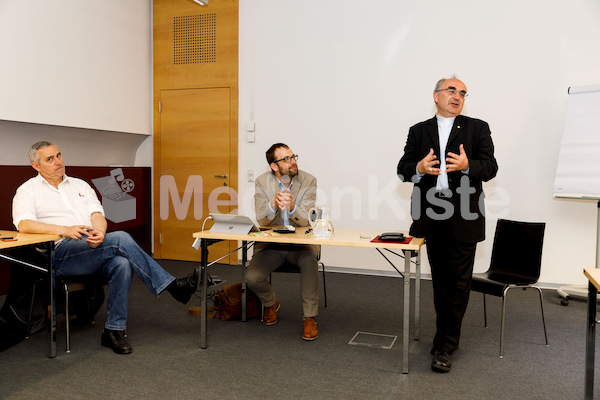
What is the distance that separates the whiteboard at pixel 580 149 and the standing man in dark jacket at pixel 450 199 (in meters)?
1.99

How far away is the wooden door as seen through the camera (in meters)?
5.95

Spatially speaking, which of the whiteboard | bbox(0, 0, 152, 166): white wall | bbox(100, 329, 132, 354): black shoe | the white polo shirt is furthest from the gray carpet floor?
bbox(0, 0, 152, 166): white wall

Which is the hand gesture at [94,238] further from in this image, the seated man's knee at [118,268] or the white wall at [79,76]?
the white wall at [79,76]

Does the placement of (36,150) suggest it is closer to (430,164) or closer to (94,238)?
(94,238)

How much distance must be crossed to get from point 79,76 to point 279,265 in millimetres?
2979

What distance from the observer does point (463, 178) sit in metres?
2.79

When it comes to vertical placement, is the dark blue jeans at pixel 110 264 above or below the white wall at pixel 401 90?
below

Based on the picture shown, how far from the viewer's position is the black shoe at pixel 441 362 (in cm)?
279

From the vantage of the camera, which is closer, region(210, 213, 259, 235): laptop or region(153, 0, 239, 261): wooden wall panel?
region(210, 213, 259, 235): laptop

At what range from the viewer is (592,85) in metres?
4.38

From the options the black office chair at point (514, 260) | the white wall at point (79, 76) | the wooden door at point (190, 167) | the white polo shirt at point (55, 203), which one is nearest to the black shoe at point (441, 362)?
the black office chair at point (514, 260)

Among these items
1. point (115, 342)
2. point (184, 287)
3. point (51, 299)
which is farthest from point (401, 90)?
point (51, 299)

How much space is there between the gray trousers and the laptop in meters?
0.39

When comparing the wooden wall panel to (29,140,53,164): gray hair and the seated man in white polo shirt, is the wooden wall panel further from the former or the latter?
(29,140,53,164): gray hair
